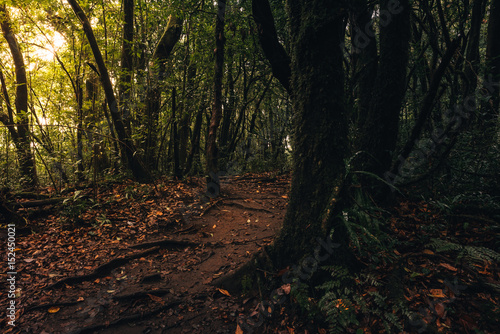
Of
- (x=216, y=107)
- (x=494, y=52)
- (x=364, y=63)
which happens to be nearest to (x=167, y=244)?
(x=216, y=107)

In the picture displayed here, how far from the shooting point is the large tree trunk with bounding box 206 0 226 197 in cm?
645

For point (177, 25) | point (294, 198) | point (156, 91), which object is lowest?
point (294, 198)

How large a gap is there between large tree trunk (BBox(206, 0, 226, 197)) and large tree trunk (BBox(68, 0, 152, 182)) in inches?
80.6

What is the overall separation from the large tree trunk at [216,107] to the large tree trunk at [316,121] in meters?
3.71

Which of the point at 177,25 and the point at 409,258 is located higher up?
the point at 177,25

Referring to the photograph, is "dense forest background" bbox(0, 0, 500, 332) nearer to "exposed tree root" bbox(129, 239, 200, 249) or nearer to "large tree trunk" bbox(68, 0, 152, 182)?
"large tree trunk" bbox(68, 0, 152, 182)

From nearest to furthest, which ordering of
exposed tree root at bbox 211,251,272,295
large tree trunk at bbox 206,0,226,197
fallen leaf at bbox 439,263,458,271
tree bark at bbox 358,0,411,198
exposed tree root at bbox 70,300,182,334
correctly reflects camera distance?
fallen leaf at bbox 439,263,458,271 < exposed tree root at bbox 70,300,182,334 < exposed tree root at bbox 211,251,272,295 < tree bark at bbox 358,0,411,198 < large tree trunk at bbox 206,0,226,197

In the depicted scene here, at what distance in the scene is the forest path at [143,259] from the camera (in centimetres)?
336

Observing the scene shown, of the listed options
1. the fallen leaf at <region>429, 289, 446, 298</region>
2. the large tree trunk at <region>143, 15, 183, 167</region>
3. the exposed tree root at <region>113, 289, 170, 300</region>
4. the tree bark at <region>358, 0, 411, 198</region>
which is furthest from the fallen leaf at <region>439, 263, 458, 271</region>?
the large tree trunk at <region>143, 15, 183, 167</region>

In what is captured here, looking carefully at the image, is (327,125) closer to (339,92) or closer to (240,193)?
(339,92)

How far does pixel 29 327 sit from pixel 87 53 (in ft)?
25.7

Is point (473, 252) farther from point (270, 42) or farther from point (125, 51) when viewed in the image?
point (125, 51)

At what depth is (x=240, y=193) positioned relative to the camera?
25.5 ft

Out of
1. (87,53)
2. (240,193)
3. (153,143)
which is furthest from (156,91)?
(240,193)
